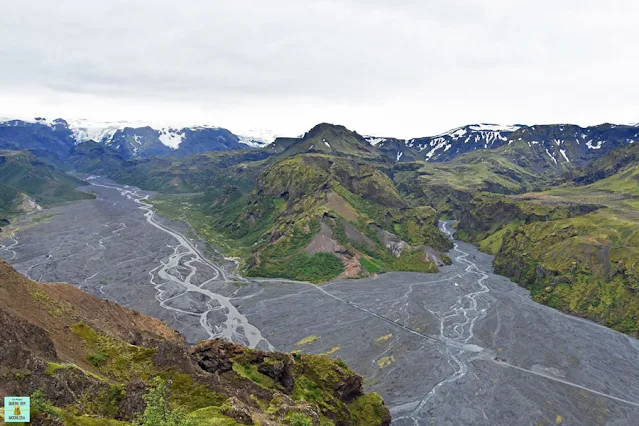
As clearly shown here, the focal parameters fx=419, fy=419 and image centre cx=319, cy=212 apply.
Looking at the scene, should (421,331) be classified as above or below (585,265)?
below

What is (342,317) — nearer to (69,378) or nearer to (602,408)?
Answer: (602,408)

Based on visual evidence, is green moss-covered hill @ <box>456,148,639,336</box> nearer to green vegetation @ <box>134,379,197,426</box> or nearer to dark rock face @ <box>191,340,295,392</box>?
dark rock face @ <box>191,340,295,392</box>

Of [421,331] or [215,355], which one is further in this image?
[421,331]

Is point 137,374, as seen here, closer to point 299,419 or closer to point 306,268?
point 299,419

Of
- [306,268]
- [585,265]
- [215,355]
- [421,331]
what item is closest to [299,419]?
[215,355]

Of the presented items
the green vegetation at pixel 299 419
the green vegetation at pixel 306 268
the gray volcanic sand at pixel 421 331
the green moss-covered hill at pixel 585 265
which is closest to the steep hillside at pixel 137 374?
the green vegetation at pixel 299 419

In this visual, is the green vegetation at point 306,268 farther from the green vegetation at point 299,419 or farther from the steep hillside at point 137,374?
the green vegetation at point 299,419
